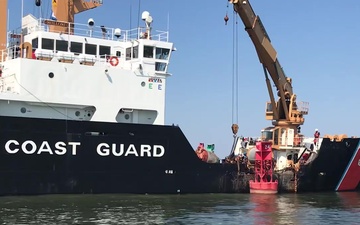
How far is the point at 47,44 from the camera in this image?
1938 cm

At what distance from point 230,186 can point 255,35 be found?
6388 millimetres

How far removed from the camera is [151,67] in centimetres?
2067

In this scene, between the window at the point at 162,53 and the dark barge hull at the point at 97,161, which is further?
the window at the point at 162,53

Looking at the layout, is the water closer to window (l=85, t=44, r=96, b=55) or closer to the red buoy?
the red buoy

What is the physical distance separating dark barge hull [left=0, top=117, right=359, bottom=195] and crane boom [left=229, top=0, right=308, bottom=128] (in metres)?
4.59

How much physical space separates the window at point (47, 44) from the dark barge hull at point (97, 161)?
3.22 metres

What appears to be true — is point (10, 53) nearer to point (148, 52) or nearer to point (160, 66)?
point (148, 52)

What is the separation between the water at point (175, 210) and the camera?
45.6 feet

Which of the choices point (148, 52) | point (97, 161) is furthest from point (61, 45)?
point (97, 161)

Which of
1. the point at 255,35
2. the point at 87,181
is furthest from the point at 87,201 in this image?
the point at 255,35

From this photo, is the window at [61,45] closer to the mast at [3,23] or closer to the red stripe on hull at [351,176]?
the mast at [3,23]

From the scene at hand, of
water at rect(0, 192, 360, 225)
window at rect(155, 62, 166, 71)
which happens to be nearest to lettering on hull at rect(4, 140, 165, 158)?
water at rect(0, 192, 360, 225)

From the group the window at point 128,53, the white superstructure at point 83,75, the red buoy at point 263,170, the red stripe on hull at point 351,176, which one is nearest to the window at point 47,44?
the white superstructure at point 83,75

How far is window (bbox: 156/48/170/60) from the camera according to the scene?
68.7 feet
